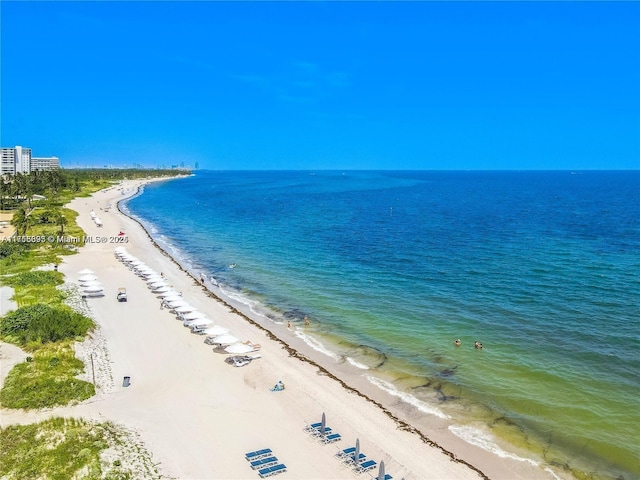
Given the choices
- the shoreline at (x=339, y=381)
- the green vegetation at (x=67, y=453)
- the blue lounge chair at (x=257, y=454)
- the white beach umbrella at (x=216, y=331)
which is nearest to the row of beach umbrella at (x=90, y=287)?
the shoreline at (x=339, y=381)

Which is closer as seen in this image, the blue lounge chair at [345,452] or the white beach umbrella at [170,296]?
the blue lounge chair at [345,452]

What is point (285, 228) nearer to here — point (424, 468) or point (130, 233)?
point (130, 233)

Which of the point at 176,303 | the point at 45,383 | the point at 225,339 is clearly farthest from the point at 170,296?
the point at 45,383

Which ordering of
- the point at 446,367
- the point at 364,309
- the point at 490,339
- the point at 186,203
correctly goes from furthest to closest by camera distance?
the point at 186,203 < the point at 364,309 < the point at 490,339 < the point at 446,367

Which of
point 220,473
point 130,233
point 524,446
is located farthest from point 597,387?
point 130,233

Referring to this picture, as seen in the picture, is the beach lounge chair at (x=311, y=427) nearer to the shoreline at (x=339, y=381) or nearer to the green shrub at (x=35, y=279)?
the shoreline at (x=339, y=381)

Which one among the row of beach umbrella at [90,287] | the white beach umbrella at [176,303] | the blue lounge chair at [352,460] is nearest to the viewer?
the blue lounge chair at [352,460]

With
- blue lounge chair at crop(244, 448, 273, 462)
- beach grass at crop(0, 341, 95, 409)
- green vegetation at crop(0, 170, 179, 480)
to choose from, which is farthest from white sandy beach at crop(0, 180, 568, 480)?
green vegetation at crop(0, 170, 179, 480)
